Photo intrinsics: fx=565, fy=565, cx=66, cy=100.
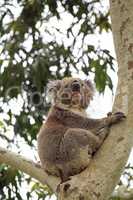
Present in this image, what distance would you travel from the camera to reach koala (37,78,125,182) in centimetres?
Result: 296

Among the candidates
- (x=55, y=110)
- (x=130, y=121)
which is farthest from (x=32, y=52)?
(x=130, y=121)

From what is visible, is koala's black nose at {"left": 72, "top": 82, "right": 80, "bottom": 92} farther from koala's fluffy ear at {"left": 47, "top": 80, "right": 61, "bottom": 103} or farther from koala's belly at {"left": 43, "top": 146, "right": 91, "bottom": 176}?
koala's belly at {"left": 43, "top": 146, "right": 91, "bottom": 176}

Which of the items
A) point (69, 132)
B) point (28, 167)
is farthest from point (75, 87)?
point (28, 167)

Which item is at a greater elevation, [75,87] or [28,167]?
[75,87]

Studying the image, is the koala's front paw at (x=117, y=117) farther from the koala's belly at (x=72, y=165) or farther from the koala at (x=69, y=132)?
the koala's belly at (x=72, y=165)

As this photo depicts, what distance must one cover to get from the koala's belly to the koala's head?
0.57 m

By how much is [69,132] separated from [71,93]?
0.52 meters

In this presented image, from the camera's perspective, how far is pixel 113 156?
2336 mm

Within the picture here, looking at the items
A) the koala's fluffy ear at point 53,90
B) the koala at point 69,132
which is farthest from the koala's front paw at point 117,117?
the koala's fluffy ear at point 53,90

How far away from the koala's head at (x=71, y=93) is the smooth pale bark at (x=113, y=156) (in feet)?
3.24

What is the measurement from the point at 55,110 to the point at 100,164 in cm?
123

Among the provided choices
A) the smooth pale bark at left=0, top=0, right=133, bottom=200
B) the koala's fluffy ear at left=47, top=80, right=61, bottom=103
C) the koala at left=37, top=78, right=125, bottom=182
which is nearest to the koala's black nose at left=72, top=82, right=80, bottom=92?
the koala at left=37, top=78, right=125, bottom=182

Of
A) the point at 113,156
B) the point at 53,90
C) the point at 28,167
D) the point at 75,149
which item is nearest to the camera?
the point at 113,156

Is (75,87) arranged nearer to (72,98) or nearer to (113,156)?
(72,98)
